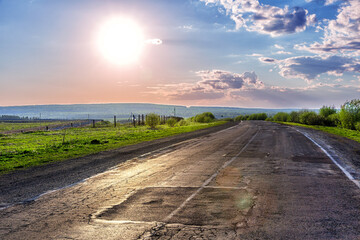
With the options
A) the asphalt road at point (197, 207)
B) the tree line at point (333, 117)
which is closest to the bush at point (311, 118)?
the tree line at point (333, 117)

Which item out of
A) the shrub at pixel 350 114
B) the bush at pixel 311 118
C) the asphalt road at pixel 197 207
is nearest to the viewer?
the asphalt road at pixel 197 207

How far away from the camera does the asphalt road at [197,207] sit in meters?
5.11

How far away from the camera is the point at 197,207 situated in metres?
6.36

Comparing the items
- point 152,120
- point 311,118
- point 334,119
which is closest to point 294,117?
point 311,118

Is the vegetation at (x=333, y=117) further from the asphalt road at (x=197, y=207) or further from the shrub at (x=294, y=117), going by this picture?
the asphalt road at (x=197, y=207)

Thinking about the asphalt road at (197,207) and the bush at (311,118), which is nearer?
the asphalt road at (197,207)

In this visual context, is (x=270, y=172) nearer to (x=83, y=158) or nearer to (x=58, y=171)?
(x=58, y=171)

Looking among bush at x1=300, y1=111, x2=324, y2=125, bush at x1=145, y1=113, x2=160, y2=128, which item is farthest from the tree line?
bush at x1=145, y1=113, x2=160, y2=128

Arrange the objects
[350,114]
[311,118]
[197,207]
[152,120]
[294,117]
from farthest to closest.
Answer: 1. [294,117]
2. [311,118]
3. [152,120]
4. [350,114]
5. [197,207]

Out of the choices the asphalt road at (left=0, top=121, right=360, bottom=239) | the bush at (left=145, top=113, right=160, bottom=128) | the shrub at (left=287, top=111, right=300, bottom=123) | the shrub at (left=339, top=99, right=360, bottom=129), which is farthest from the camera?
the shrub at (left=287, top=111, right=300, bottom=123)

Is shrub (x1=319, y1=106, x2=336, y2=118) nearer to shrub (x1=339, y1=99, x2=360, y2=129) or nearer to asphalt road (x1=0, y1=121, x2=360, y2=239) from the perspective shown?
→ shrub (x1=339, y1=99, x2=360, y2=129)

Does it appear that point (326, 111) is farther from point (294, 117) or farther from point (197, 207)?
point (197, 207)

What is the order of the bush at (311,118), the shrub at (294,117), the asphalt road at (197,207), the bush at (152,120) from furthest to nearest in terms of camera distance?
the shrub at (294,117) < the bush at (311,118) < the bush at (152,120) < the asphalt road at (197,207)

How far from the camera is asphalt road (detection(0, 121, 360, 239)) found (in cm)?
511
